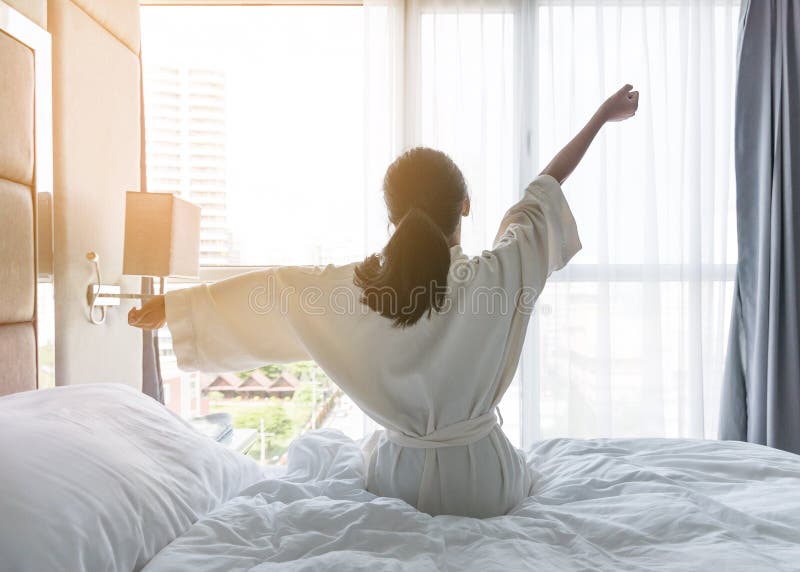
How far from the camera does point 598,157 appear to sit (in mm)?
2750

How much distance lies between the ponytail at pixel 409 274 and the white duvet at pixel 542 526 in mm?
340

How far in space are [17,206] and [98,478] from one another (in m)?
0.81

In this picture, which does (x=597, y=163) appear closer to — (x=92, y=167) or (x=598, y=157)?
(x=598, y=157)

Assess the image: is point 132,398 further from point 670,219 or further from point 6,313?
point 670,219

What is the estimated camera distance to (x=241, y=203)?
9.74 ft

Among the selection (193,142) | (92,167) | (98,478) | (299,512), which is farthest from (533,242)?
(193,142)

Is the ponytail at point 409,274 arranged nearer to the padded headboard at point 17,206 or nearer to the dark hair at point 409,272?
the dark hair at point 409,272

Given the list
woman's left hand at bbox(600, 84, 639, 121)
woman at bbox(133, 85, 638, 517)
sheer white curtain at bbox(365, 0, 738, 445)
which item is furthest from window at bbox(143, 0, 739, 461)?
woman at bbox(133, 85, 638, 517)

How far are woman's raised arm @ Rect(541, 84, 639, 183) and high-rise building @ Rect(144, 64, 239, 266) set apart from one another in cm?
187

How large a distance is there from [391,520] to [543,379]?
75.1 inches

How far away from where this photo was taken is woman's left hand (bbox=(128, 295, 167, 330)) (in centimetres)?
116

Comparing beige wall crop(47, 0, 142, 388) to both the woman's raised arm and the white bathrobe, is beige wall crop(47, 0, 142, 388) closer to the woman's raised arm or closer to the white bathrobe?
the white bathrobe

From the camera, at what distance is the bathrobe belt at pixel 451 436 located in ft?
3.80

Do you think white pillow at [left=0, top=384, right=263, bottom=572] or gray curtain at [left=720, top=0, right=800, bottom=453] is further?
gray curtain at [left=720, top=0, right=800, bottom=453]
